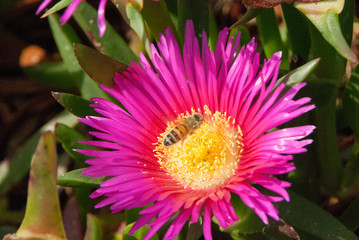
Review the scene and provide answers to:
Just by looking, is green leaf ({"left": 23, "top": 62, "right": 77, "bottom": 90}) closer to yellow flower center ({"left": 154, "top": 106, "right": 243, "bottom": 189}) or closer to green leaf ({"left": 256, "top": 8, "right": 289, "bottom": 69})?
yellow flower center ({"left": 154, "top": 106, "right": 243, "bottom": 189})

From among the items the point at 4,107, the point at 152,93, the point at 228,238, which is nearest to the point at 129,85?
the point at 152,93

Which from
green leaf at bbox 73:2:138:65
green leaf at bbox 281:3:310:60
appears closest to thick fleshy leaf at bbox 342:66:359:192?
green leaf at bbox 281:3:310:60

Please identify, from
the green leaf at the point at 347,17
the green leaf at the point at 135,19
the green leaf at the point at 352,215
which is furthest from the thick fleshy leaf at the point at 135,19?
the green leaf at the point at 352,215

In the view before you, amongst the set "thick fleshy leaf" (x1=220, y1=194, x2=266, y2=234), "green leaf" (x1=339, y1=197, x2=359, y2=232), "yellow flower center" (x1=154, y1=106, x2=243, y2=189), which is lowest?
"green leaf" (x1=339, y1=197, x2=359, y2=232)

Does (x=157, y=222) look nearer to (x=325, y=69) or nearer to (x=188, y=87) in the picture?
(x=188, y=87)

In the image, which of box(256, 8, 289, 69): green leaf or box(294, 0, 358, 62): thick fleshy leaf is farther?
box(256, 8, 289, 69): green leaf

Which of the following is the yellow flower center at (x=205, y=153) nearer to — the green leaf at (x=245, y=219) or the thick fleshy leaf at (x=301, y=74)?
the green leaf at (x=245, y=219)

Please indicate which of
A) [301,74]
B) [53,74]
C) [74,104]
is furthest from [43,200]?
[53,74]
